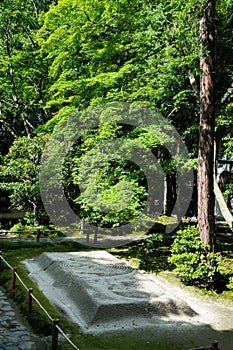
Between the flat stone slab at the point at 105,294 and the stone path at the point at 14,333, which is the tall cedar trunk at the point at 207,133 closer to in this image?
the flat stone slab at the point at 105,294

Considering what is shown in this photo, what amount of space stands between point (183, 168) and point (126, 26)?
6.92 metres

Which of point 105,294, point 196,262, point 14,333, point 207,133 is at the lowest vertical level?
point 14,333

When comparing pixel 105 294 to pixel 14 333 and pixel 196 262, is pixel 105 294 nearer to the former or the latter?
pixel 14 333

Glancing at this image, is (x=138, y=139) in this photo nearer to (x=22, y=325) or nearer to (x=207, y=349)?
(x=22, y=325)

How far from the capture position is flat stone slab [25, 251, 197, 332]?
31.3 feet

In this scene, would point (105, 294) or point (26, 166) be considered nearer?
point (105, 294)

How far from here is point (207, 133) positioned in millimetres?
12453

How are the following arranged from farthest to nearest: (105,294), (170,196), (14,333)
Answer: (170,196)
(105,294)
(14,333)

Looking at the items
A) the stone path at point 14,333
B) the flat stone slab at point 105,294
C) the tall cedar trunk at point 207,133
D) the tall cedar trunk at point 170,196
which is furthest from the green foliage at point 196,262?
the tall cedar trunk at point 170,196

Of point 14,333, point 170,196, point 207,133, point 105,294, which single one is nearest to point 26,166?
point 207,133

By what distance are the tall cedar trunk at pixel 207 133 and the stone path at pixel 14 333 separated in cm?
642

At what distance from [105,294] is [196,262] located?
3.46m

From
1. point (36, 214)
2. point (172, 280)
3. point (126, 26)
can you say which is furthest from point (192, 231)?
point (36, 214)

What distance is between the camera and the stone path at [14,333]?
313 inches
